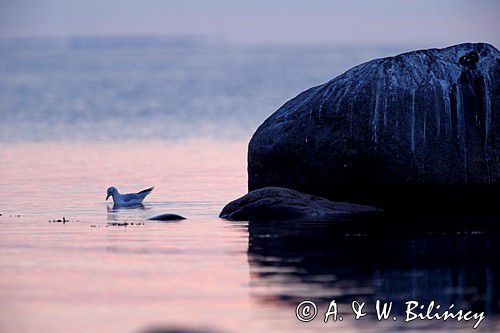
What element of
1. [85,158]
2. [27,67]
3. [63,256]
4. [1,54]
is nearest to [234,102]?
[85,158]

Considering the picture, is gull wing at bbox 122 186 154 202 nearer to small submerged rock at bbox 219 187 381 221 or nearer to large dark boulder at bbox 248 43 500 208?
large dark boulder at bbox 248 43 500 208

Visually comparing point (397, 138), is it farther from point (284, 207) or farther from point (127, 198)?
point (127, 198)

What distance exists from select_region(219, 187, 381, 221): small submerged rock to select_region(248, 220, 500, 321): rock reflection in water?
1.78 feet

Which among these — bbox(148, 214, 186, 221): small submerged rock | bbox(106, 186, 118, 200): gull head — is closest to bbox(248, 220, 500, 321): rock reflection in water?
bbox(148, 214, 186, 221): small submerged rock

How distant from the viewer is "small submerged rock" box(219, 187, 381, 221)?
2053 cm

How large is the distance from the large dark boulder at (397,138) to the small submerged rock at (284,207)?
42cm

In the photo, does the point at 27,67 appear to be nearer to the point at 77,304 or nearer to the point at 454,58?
the point at 454,58

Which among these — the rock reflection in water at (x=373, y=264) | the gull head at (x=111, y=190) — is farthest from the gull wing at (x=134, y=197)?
the rock reflection in water at (x=373, y=264)

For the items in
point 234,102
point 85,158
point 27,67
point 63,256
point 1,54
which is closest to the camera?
point 63,256

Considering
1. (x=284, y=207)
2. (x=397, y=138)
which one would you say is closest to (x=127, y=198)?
(x=284, y=207)

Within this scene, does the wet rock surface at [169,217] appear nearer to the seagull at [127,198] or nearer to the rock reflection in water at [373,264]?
the rock reflection in water at [373,264]

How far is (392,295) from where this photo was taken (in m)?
14.3

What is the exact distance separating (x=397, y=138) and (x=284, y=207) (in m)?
2.01

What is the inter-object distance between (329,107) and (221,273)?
6.50 metres
